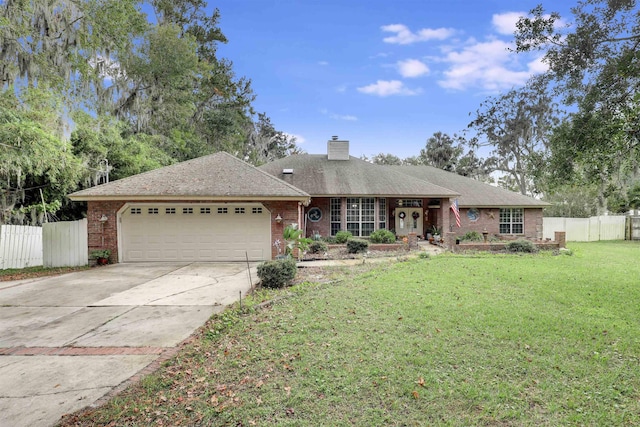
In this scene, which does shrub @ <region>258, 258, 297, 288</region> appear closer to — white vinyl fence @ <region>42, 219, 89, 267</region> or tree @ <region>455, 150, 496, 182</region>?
white vinyl fence @ <region>42, 219, 89, 267</region>

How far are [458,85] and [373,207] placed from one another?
8.57 meters

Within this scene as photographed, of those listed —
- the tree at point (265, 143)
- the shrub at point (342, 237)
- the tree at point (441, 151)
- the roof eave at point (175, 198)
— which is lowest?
the shrub at point (342, 237)

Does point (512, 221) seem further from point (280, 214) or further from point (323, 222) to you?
point (280, 214)

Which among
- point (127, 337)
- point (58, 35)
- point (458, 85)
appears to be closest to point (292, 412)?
point (127, 337)

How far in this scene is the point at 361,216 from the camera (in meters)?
17.6

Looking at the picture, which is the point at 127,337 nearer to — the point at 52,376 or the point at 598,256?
the point at 52,376

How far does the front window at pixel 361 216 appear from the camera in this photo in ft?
57.7

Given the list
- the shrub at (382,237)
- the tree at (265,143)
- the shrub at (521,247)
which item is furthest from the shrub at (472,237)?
the tree at (265,143)

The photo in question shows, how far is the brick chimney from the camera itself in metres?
21.1

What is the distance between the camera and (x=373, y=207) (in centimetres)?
1769

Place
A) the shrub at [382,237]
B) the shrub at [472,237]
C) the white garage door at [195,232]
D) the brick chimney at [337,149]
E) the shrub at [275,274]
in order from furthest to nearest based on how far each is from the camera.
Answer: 1. the brick chimney at [337,149]
2. the shrub at [472,237]
3. the shrub at [382,237]
4. the white garage door at [195,232]
5. the shrub at [275,274]

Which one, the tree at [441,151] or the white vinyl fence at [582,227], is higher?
the tree at [441,151]

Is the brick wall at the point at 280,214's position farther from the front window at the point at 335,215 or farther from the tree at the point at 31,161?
the tree at the point at 31,161

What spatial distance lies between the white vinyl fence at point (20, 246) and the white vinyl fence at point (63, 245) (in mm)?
445
